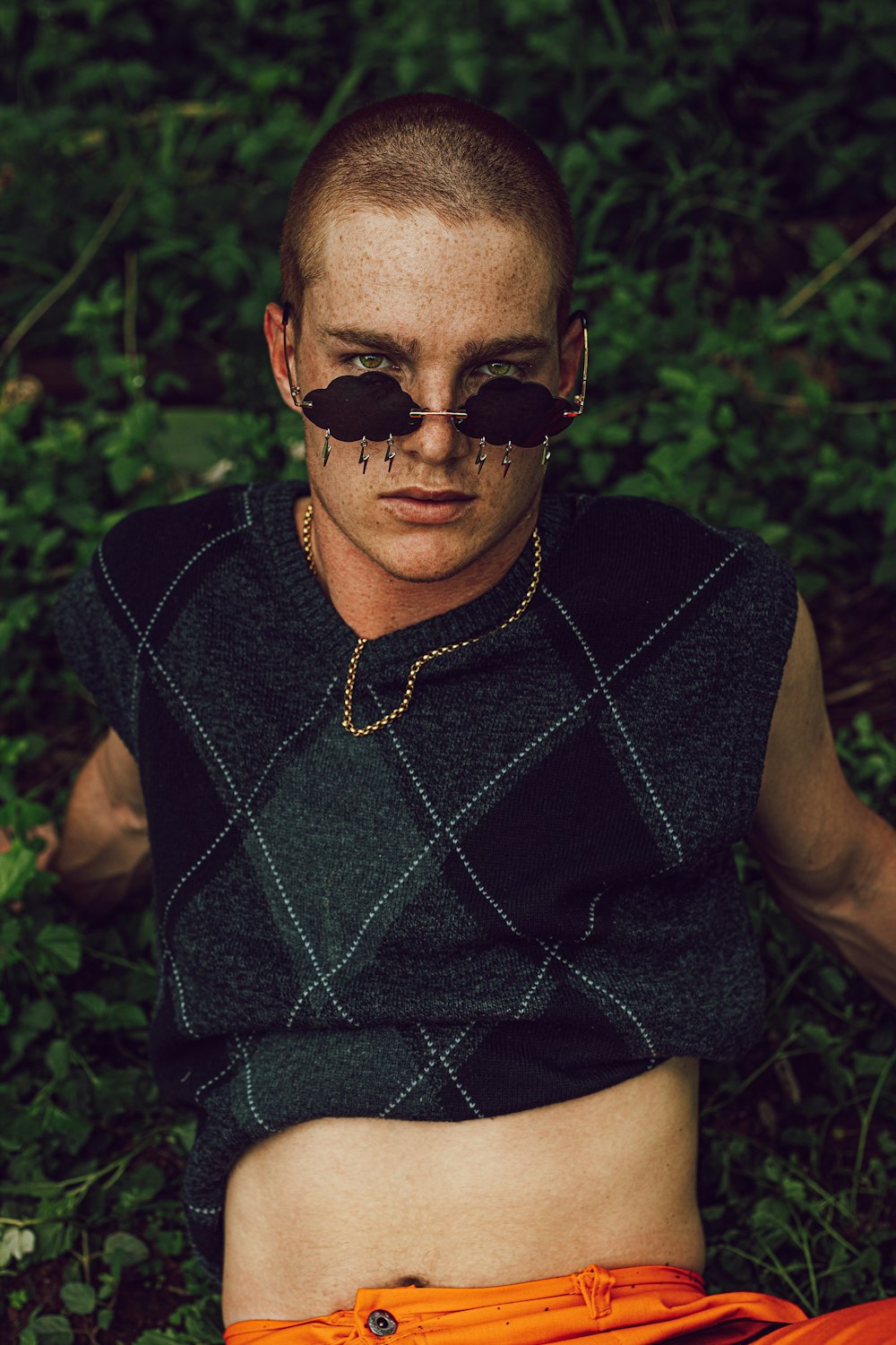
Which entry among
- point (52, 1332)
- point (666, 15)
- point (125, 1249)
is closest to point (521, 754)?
point (125, 1249)

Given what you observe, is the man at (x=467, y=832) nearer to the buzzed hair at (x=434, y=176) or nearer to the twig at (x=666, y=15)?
the buzzed hair at (x=434, y=176)

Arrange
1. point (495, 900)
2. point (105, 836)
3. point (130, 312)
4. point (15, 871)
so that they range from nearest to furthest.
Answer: point (495, 900) < point (15, 871) < point (105, 836) < point (130, 312)

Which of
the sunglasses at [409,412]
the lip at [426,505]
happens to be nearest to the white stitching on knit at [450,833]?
the lip at [426,505]

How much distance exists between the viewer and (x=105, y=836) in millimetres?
2707

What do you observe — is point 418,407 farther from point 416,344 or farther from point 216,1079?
point 216,1079

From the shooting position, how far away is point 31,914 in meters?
Result: 2.74

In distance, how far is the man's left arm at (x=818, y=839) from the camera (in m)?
2.12

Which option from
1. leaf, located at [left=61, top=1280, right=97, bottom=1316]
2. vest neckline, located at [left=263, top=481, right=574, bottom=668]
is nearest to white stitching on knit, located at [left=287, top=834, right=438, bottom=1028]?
vest neckline, located at [left=263, top=481, right=574, bottom=668]

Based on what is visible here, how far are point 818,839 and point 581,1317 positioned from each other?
31.6 inches

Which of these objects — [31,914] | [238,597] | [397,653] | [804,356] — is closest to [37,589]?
[31,914]

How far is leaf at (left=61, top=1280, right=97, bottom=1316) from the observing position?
2.49m

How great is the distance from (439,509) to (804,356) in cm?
216

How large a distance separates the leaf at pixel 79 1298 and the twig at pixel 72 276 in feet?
8.08

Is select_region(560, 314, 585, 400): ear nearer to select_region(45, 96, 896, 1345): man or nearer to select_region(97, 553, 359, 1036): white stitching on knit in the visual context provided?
select_region(45, 96, 896, 1345): man
